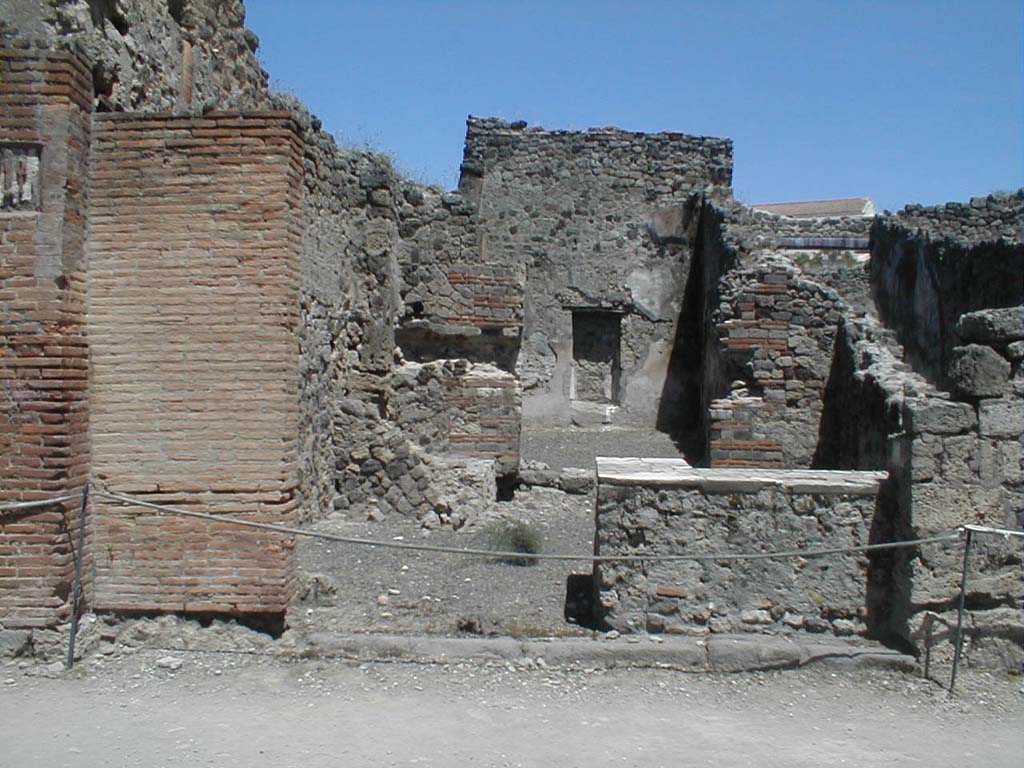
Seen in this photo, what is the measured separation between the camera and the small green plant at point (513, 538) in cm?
734

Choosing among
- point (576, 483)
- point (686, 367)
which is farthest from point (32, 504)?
point (686, 367)

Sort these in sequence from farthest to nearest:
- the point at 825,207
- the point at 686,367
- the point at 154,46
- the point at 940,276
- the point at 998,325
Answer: the point at 825,207 → the point at 686,367 → the point at 940,276 → the point at 154,46 → the point at 998,325

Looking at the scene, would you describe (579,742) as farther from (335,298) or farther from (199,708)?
(335,298)

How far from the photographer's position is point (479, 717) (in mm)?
4305

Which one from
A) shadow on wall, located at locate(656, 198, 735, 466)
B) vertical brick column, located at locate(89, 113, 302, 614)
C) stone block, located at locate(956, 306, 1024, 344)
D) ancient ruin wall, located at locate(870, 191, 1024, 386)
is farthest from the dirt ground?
shadow on wall, located at locate(656, 198, 735, 466)

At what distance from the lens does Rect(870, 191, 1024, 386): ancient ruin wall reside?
10453 mm

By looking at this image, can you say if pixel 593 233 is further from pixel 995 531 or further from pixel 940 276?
pixel 995 531

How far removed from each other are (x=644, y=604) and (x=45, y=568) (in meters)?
3.11

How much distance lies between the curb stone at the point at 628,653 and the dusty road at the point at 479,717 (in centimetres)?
7

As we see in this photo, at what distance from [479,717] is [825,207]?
126 ft

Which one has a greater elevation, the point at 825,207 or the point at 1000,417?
the point at 825,207

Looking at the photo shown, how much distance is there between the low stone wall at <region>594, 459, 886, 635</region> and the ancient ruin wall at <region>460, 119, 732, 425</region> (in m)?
10.9

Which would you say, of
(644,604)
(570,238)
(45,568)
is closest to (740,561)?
(644,604)

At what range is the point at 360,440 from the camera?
27.8ft
